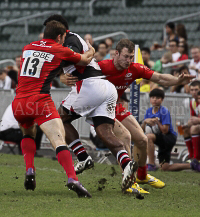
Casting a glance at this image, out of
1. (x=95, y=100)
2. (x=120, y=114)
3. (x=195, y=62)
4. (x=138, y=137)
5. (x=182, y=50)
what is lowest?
(x=138, y=137)

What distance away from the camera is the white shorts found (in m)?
6.02

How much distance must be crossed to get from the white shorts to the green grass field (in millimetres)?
1048

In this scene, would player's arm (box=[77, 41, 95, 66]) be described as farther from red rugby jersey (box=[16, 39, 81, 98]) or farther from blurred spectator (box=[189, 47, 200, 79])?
blurred spectator (box=[189, 47, 200, 79])

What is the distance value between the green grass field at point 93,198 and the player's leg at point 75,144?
1.03 feet

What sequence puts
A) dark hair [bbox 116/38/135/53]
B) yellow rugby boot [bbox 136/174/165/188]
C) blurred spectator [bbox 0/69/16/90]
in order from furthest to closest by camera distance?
1. blurred spectator [bbox 0/69/16/90]
2. yellow rugby boot [bbox 136/174/165/188]
3. dark hair [bbox 116/38/135/53]

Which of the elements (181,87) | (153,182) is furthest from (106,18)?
(153,182)

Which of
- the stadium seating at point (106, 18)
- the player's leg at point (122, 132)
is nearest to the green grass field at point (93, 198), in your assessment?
the player's leg at point (122, 132)

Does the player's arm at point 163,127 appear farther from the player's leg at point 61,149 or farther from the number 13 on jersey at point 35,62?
the number 13 on jersey at point 35,62

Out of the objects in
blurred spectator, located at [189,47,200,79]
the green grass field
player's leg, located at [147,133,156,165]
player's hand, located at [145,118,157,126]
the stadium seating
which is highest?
the stadium seating

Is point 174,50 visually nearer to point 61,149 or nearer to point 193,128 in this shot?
point 193,128

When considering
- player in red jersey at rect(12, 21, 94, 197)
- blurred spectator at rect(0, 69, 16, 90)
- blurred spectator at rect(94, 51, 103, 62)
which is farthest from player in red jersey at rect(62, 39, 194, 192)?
blurred spectator at rect(0, 69, 16, 90)

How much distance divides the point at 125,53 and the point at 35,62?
4.36 ft

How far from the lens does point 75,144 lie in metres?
6.70

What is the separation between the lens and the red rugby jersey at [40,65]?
219 inches
